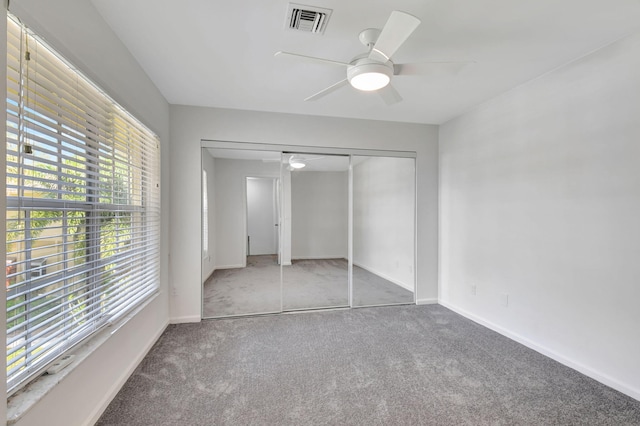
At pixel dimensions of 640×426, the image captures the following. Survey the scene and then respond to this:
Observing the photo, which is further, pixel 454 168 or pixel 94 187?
pixel 454 168

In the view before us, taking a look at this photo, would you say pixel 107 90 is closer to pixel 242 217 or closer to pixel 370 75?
pixel 370 75

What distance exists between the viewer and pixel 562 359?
235cm

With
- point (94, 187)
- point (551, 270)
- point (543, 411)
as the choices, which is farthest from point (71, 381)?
point (551, 270)

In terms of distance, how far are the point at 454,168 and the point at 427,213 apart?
0.69m

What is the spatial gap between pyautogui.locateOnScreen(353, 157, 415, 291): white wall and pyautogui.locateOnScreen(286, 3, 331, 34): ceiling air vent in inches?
82.4

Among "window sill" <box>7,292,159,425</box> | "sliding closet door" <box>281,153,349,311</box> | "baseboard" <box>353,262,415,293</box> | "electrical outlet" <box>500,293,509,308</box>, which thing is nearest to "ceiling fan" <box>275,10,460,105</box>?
"sliding closet door" <box>281,153,349,311</box>

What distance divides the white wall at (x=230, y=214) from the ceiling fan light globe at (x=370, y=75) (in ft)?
12.4

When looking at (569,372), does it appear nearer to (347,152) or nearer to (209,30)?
(347,152)

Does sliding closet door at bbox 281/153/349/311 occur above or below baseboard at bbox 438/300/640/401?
above

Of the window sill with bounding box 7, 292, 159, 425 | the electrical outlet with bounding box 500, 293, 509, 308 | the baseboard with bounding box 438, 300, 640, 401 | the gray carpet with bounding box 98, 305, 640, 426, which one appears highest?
the window sill with bounding box 7, 292, 159, 425

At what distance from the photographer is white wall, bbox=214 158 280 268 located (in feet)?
17.7

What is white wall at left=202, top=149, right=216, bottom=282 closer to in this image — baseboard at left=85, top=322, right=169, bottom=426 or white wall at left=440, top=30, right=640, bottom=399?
baseboard at left=85, top=322, right=169, bottom=426

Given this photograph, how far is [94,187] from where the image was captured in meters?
1.71

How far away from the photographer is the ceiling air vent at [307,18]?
5.56ft
